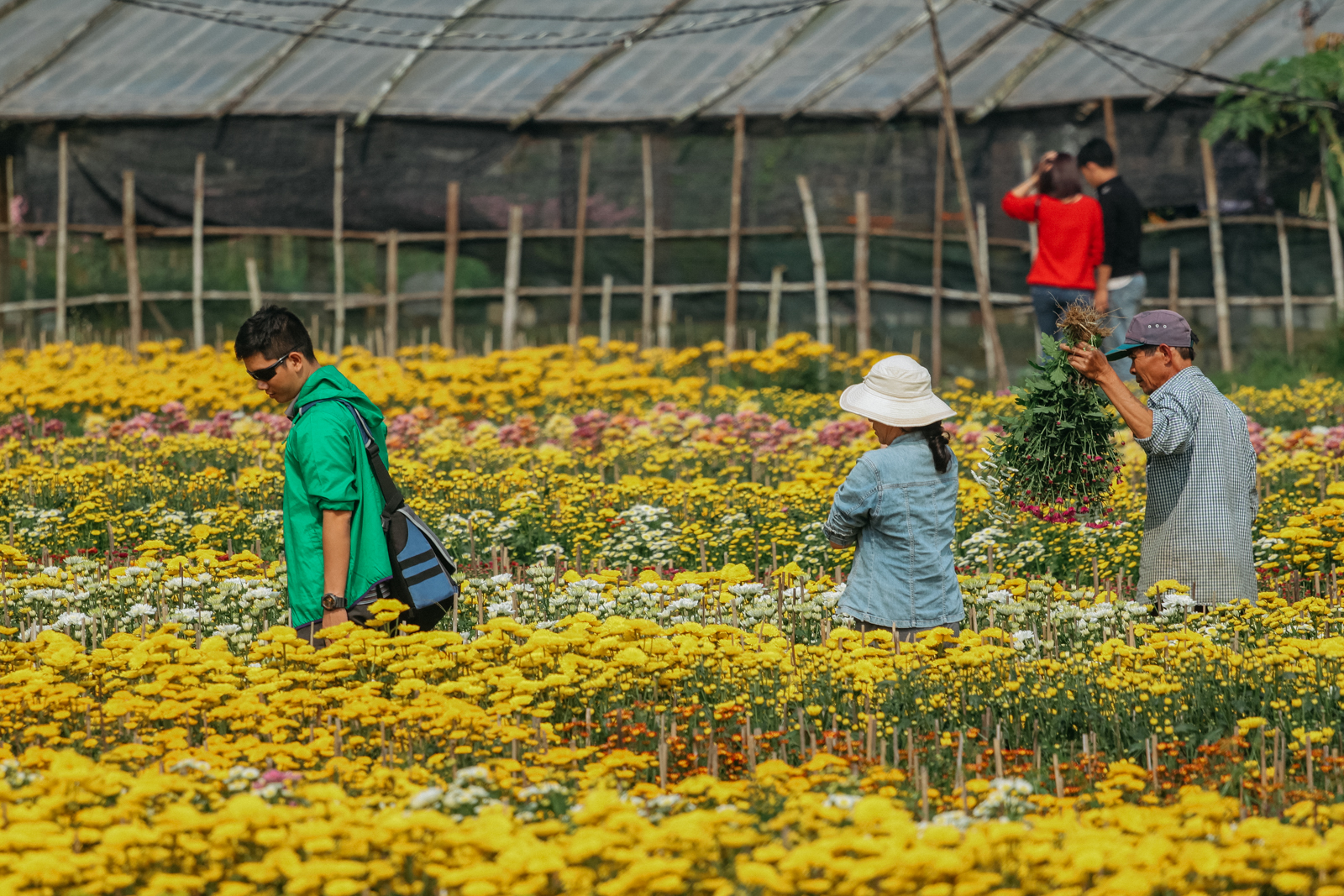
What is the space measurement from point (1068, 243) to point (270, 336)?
7644 millimetres

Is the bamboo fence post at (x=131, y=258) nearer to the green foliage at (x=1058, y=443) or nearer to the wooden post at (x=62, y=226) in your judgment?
the wooden post at (x=62, y=226)

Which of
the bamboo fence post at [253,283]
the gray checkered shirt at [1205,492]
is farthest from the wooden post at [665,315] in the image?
the gray checkered shirt at [1205,492]

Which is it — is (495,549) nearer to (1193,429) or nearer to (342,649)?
(342,649)

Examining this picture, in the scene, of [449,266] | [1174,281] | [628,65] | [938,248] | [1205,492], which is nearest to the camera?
[1205,492]

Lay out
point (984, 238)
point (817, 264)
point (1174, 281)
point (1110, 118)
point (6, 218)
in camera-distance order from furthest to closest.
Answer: point (6, 218) < point (817, 264) < point (984, 238) < point (1174, 281) < point (1110, 118)

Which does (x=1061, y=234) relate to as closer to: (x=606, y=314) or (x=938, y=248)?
(x=938, y=248)

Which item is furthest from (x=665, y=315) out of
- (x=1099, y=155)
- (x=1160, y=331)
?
(x=1160, y=331)

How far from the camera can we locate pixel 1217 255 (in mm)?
17094

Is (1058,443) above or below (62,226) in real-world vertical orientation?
below

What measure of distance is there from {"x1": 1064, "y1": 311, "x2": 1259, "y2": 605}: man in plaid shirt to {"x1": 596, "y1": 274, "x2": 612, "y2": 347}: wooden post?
42.0ft

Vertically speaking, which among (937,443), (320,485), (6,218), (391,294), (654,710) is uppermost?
(6,218)

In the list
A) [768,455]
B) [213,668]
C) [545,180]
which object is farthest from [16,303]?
[213,668]

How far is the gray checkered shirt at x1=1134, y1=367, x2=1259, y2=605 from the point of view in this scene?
233 inches

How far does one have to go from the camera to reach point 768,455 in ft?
32.9
